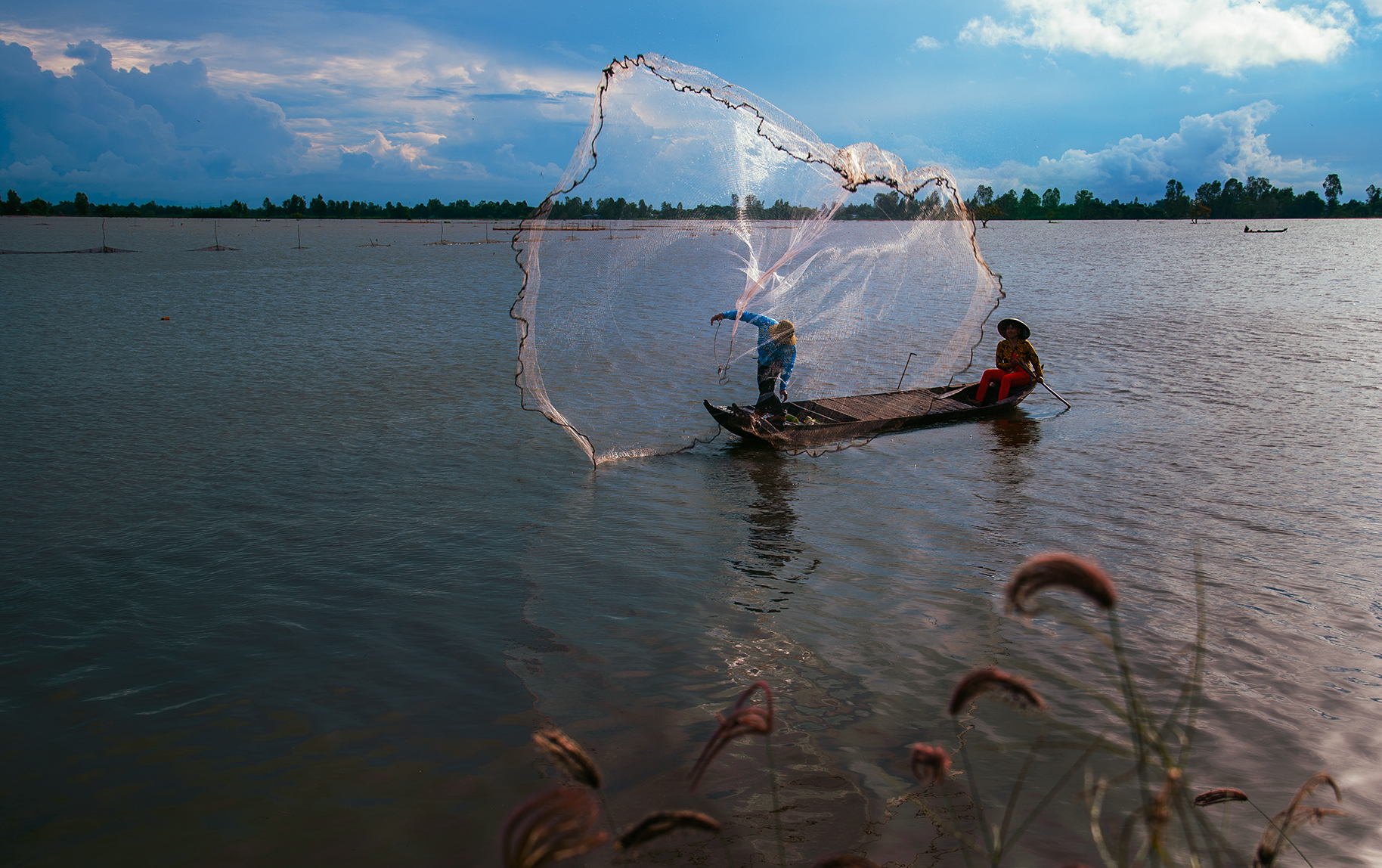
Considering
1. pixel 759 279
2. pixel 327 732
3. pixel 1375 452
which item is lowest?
pixel 327 732

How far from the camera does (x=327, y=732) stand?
4.86 metres

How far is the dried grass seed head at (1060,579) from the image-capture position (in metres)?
1.69

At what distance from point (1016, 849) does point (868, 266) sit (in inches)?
312

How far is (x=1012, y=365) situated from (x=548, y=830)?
42.8ft

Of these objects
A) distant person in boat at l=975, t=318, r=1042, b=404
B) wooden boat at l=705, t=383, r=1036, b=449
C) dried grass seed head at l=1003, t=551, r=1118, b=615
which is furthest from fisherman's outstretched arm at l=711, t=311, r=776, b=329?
dried grass seed head at l=1003, t=551, r=1118, b=615

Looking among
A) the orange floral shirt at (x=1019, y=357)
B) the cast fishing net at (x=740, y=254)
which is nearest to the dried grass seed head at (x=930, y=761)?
the cast fishing net at (x=740, y=254)

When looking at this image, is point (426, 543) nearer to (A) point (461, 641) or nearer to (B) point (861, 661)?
(A) point (461, 641)

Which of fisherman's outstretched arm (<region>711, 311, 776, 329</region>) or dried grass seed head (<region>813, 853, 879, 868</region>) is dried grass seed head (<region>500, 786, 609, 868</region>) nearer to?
dried grass seed head (<region>813, 853, 879, 868</region>)

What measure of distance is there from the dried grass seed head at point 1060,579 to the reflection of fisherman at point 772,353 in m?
8.35

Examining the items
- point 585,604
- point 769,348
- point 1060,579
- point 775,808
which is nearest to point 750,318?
point 769,348

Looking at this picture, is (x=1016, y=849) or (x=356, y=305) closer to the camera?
(x=1016, y=849)

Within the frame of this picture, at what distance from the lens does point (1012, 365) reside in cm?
1341

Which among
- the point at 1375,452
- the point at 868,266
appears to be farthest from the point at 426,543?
the point at 1375,452

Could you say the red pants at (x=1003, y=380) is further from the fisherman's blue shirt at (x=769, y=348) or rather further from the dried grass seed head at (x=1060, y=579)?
the dried grass seed head at (x=1060, y=579)
